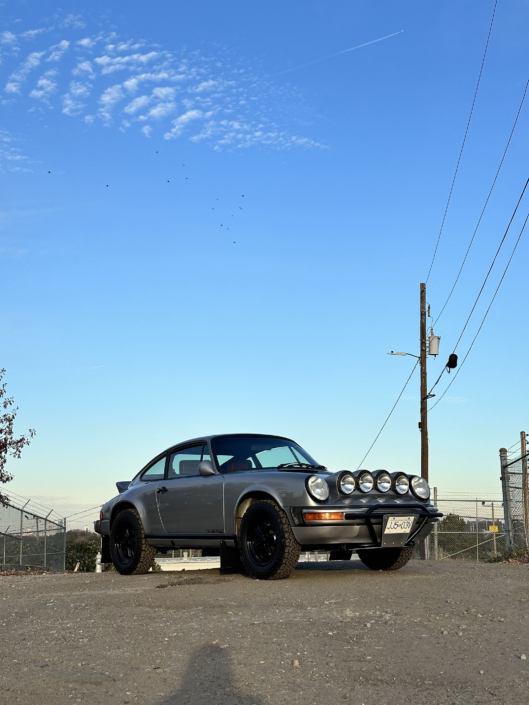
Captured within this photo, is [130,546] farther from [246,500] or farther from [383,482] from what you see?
[383,482]

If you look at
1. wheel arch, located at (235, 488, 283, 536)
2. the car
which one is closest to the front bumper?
the car

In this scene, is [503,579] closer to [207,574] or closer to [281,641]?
[207,574]

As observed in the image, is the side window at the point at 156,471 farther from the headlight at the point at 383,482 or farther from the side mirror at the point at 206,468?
the headlight at the point at 383,482

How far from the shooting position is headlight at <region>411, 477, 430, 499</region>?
8758 millimetres

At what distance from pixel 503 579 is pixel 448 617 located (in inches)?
112

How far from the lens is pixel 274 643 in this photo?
4.94 m

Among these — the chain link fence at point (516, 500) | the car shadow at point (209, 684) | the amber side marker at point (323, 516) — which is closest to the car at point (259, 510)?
the amber side marker at point (323, 516)

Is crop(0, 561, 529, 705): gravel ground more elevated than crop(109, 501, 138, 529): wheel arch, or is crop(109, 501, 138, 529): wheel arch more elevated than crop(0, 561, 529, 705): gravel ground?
crop(109, 501, 138, 529): wheel arch

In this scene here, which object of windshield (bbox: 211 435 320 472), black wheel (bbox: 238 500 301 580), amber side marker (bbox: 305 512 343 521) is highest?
windshield (bbox: 211 435 320 472)

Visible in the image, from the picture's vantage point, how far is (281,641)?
16.4 ft

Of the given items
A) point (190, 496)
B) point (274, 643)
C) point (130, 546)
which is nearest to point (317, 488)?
point (190, 496)

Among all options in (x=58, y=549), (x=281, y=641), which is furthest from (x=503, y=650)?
(x=58, y=549)

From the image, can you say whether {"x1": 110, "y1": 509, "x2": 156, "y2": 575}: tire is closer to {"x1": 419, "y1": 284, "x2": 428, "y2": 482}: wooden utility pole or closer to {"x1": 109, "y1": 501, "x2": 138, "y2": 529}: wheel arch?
{"x1": 109, "y1": 501, "x2": 138, "y2": 529}: wheel arch

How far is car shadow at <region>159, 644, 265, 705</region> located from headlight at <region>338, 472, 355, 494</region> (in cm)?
346
